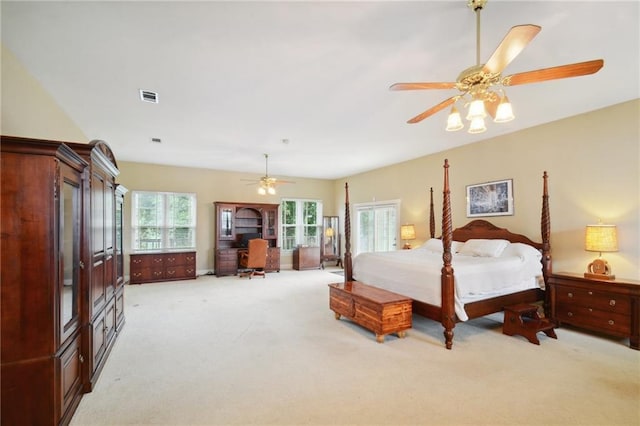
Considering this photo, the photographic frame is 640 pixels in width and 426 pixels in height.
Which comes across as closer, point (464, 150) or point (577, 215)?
point (577, 215)

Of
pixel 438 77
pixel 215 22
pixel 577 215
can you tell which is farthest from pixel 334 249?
pixel 215 22

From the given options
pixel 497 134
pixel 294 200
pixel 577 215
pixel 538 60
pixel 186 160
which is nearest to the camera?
pixel 538 60

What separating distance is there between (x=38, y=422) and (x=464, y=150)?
6318 millimetres

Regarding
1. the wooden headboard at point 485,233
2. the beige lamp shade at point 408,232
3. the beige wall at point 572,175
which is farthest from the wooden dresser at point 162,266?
the beige wall at point 572,175

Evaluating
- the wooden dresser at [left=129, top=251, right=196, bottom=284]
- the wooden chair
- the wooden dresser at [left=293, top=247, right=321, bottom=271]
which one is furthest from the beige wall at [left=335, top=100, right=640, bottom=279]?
the wooden dresser at [left=129, top=251, right=196, bottom=284]

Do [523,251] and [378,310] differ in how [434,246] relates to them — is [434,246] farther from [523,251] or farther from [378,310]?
[378,310]

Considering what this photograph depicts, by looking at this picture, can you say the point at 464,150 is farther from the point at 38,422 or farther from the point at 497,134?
the point at 38,422

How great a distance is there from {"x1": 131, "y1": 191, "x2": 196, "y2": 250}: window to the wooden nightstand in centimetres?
742

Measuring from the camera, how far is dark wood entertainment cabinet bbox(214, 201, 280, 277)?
24.6 ft

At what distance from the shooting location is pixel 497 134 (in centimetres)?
493

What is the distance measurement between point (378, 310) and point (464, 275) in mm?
1091

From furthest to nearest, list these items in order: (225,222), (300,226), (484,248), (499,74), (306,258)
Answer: (300,226) < (306,258) < (225,222) < (484,248) < (499,74)

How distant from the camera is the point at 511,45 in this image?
171 cm

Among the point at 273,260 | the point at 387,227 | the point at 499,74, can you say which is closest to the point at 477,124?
the point at 499,74
